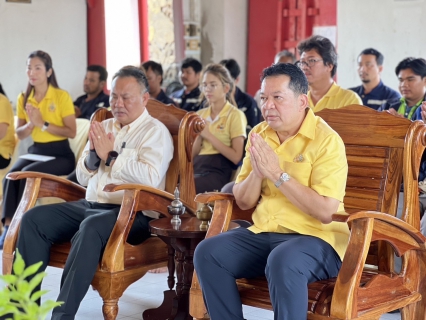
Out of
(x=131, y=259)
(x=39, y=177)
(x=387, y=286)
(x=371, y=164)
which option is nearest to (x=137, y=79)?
(x=39, y=177)

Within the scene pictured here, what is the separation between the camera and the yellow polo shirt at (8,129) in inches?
200

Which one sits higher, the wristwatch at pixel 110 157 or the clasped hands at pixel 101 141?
the clasped hands at pixel 101 141

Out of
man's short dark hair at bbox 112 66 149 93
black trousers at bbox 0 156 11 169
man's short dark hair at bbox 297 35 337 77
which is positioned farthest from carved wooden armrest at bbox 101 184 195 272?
black trousers at bbox 0 156 11 169

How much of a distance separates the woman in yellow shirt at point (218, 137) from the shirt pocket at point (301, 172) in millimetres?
1857

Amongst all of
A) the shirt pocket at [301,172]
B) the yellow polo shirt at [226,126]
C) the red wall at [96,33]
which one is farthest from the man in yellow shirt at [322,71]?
the red wall at [96,33]

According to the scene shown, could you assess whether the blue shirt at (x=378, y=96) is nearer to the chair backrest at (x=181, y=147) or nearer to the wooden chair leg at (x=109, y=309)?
the chair backrest at (x=181, y=147)

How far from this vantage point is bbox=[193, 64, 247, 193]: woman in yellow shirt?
449cm

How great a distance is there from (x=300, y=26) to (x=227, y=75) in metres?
2.80

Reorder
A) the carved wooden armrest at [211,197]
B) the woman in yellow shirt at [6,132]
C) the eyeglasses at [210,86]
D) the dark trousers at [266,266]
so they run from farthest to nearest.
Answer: the woman in yellow shirt at [6,132], the eyeglasses at [210,86], the carved wooden armrest at [211,197], the dark trousers at [266,266]

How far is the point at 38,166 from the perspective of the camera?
5.01m

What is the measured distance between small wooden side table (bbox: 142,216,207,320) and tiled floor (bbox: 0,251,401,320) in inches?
11.2

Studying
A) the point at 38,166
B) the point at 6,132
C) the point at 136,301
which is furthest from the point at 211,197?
the point at 6,132

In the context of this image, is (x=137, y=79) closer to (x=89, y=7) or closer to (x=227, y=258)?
(x=227, y=258)

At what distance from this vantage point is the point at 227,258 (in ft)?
8.31
